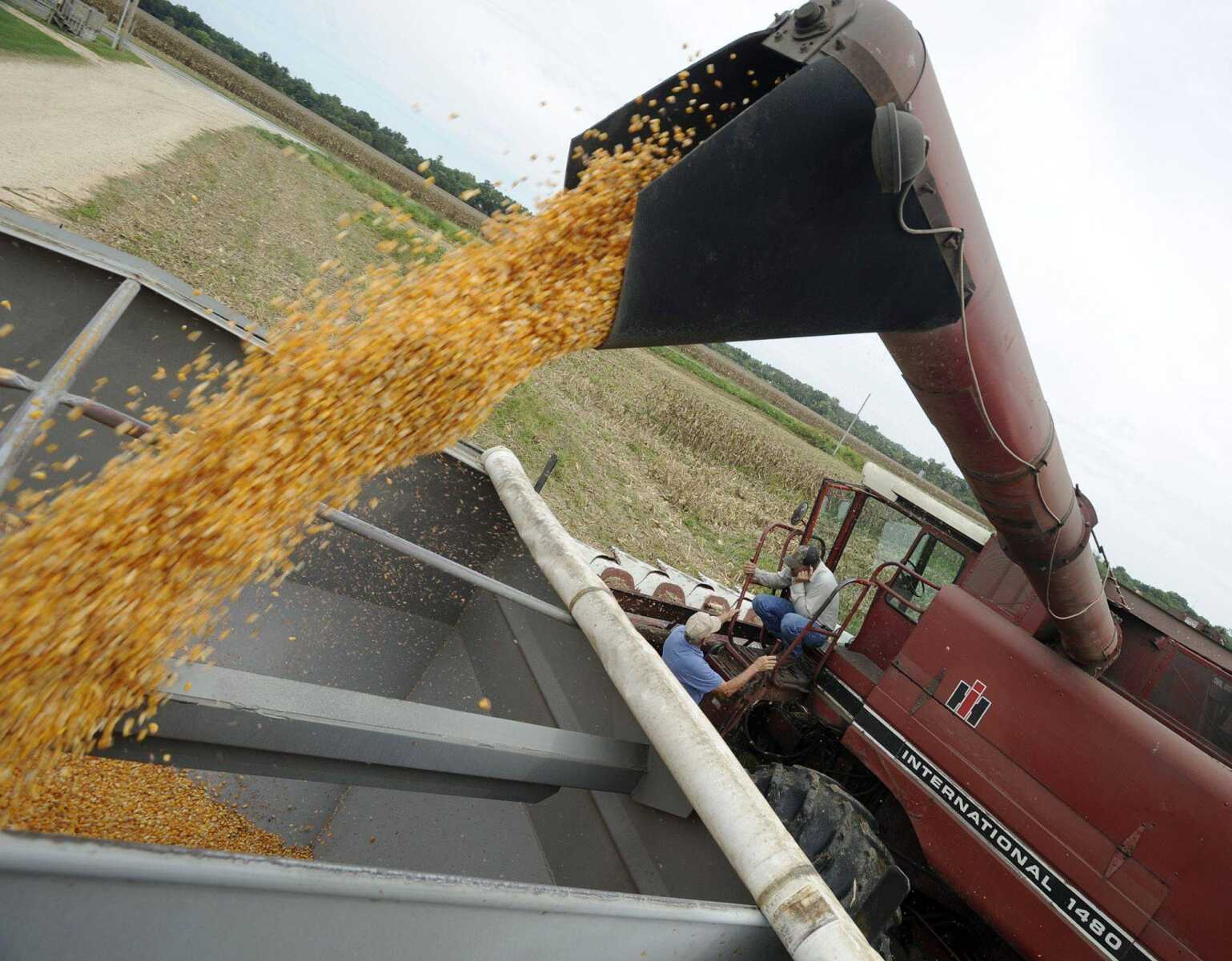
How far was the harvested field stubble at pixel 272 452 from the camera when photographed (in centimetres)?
188

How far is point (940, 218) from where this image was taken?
175cm

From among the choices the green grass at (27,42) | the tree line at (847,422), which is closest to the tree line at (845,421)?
the tree line at (847,422)

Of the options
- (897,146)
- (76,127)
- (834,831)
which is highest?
(897,146)

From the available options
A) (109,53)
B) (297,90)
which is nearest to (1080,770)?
(109,53)

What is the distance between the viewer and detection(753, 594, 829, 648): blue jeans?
518cm

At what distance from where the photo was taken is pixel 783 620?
536cm

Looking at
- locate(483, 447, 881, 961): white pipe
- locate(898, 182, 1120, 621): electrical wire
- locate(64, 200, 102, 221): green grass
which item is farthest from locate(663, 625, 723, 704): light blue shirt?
locate(64, 200, 102, 221): green grass

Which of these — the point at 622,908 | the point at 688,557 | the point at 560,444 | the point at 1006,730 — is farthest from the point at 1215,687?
the point at 560,444

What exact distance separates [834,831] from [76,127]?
58.6 feet

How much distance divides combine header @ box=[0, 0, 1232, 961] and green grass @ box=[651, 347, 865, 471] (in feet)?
105

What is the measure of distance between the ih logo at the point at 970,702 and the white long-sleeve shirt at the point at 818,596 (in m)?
1.07

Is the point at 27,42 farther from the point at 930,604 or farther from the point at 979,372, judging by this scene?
the point at 979,372

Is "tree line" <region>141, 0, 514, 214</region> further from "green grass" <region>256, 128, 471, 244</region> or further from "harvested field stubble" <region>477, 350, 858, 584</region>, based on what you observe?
Result: "harvested field stubble" <region>477, 350, 858, 584</region>

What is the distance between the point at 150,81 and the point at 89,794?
3356cm
